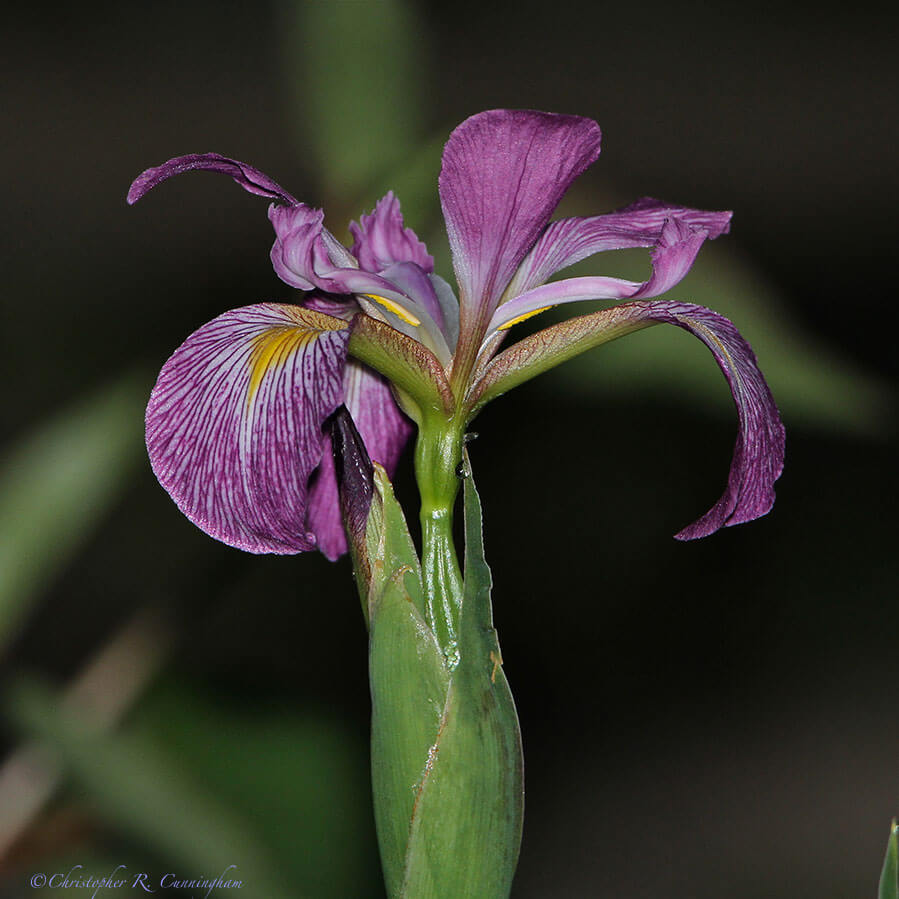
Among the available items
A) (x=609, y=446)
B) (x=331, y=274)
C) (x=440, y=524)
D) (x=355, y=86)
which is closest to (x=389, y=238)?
(x=331, y=274)

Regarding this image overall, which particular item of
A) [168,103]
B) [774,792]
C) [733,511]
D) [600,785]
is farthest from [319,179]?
[774,792]


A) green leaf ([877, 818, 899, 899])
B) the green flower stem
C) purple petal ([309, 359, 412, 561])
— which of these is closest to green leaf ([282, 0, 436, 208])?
purple petal ([309, 359, 412, 561])

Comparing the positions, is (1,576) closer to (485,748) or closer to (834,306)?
(485,748)

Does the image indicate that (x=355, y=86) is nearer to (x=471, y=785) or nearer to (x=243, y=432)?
Result: (x=243, y=432)

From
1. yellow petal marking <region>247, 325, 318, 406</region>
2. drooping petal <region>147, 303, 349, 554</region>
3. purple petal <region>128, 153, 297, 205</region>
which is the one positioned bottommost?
drooping petal <region>147, 303, 349, 554</region>

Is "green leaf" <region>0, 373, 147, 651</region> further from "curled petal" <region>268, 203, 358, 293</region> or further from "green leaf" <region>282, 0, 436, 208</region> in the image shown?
"curled petal" <region>268, 203, 358, 293</region>
